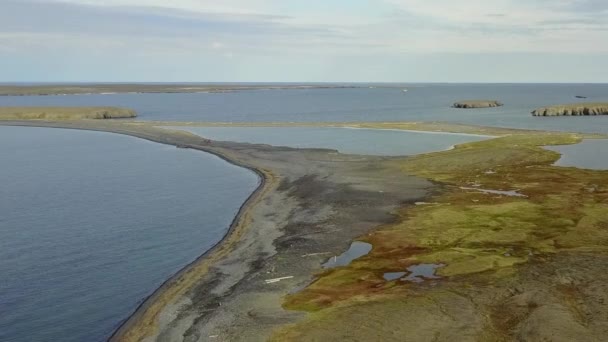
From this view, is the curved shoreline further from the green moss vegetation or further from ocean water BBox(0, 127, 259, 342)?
the green moss vegetation

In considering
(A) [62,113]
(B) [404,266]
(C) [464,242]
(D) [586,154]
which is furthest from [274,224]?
(A) [62,113]

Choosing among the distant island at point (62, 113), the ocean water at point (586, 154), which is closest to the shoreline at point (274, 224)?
the ocean water at point (586, 154)

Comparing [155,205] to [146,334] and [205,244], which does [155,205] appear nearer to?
[205,244]

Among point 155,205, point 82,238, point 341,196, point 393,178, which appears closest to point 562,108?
point 393,178

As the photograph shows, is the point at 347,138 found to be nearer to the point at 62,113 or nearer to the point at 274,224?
the point at 274,224

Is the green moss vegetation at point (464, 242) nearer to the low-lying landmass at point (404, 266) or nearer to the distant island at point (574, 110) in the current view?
the low-lying landmass at point (404, 266)

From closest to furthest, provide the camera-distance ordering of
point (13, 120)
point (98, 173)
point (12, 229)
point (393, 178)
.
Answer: point (12, 229), point (393, 178), point (98, 173), point (13, 120)
